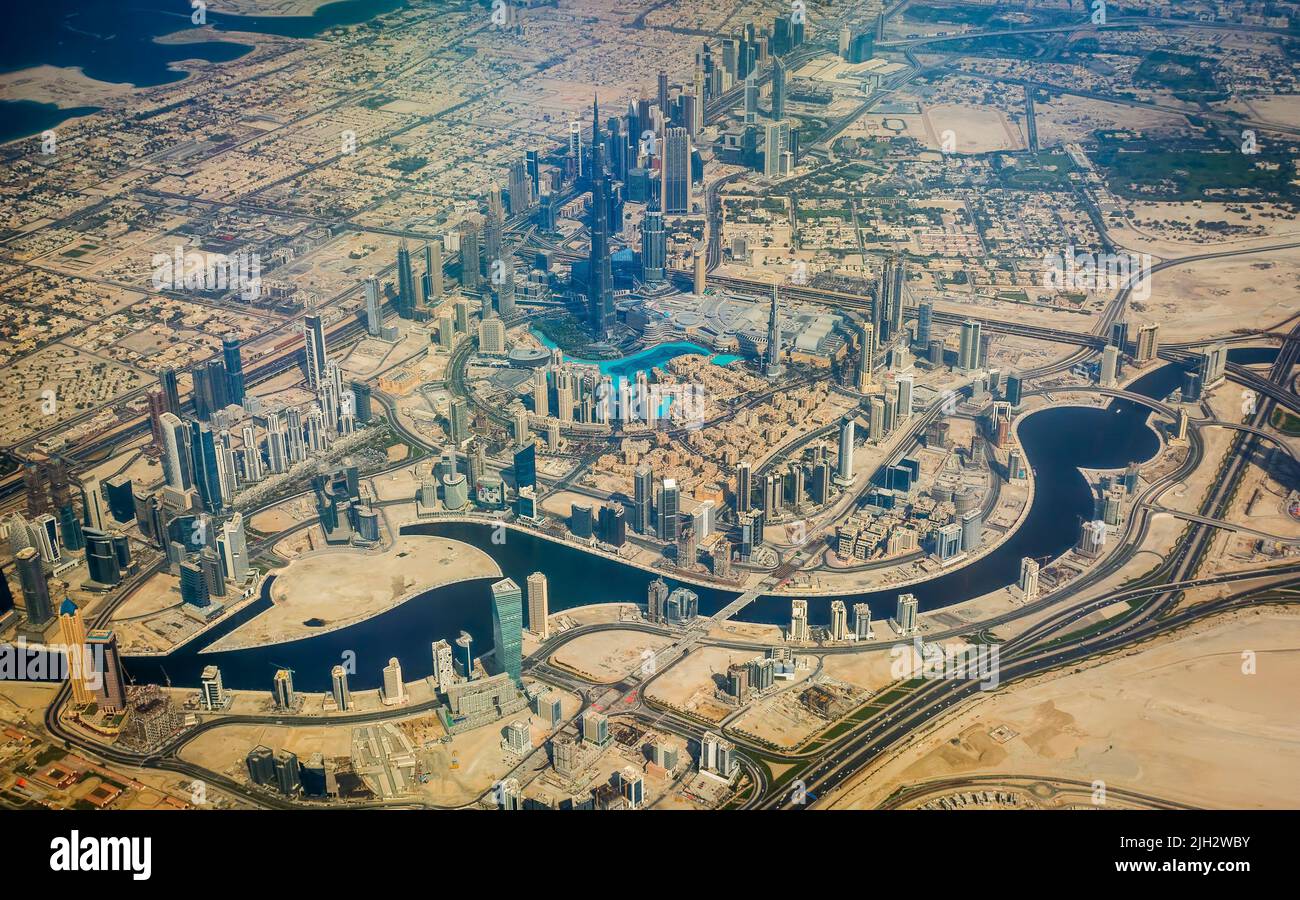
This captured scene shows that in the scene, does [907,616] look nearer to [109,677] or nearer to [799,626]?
[799,626]

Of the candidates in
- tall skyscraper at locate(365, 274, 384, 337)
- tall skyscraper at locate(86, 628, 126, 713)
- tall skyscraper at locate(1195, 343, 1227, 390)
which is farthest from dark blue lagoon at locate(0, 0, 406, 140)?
tall skyscraper at locate(1195, 343, 1227, 390)

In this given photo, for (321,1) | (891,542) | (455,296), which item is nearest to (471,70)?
(321,1)

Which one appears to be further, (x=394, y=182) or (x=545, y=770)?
(x=394, y=182)

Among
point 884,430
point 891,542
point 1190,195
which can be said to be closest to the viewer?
point 891,542

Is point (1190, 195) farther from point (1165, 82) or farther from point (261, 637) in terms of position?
point (261, 637)

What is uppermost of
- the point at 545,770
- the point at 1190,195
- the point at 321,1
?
the point at 321,1

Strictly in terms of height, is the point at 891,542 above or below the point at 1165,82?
below

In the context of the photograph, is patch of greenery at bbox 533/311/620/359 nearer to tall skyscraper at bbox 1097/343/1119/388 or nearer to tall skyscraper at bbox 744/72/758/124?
tall skyscraper at bbox 1097/343/1119/388

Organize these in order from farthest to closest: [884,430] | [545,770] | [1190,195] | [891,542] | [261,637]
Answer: [1190,195], [884,430], [891,542], [261,637], [545,770]

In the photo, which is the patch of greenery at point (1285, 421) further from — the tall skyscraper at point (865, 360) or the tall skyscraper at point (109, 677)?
the tall skyscraper at point (109, 677)
